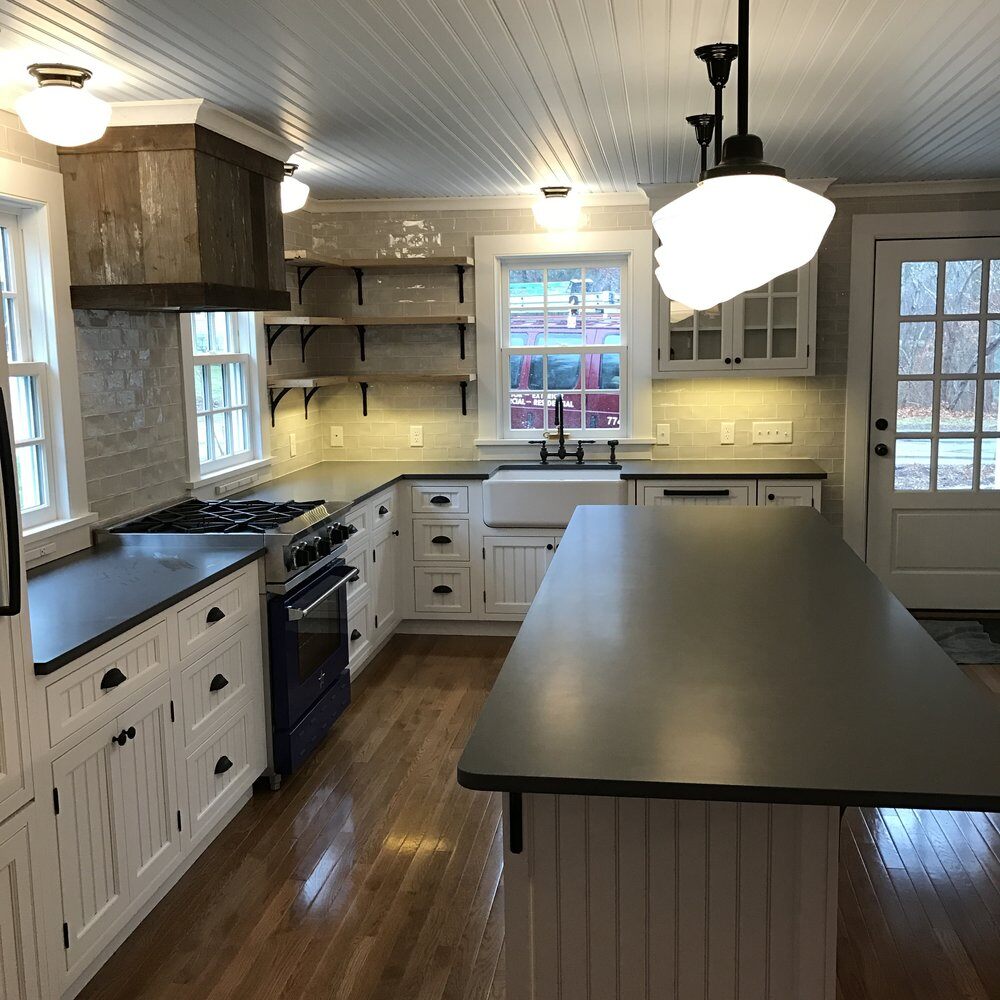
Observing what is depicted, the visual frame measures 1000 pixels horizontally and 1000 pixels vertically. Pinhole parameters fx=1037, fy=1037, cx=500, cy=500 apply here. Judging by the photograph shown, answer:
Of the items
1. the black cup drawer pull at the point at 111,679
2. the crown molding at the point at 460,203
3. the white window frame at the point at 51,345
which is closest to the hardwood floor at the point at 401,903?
the black cup drawer pull at the point at 111,679

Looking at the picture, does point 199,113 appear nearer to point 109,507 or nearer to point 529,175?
point 109,507

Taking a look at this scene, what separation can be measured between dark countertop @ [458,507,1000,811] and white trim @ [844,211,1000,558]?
281 cm

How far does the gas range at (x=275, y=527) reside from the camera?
142 inches

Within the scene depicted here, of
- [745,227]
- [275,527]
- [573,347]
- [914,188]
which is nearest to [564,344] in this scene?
[573,347]

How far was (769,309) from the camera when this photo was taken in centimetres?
545

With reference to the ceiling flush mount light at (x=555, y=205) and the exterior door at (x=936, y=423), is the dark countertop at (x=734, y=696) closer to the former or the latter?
the ceiling flush mount light at (x=555, y=205)

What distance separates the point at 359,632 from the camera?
4.82 m

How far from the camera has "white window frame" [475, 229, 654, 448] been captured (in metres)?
5.76

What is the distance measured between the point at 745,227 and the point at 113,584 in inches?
83.9

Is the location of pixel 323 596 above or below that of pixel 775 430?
below

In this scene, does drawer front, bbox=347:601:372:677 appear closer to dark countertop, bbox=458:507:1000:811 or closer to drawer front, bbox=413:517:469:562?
drawer front, bbox=413:517:469:562

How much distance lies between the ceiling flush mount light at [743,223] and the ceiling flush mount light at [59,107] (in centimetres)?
193

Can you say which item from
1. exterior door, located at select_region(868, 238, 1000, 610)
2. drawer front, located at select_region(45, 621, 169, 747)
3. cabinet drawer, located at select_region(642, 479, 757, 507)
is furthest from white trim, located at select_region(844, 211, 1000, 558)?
drawer front, located at select_region(45, 621, 169, 747)

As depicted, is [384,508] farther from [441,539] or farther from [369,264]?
[369,264]
